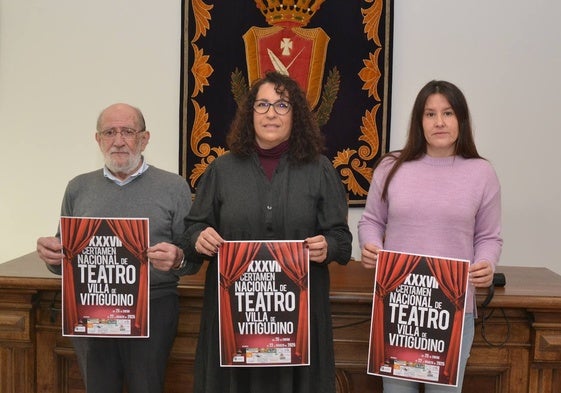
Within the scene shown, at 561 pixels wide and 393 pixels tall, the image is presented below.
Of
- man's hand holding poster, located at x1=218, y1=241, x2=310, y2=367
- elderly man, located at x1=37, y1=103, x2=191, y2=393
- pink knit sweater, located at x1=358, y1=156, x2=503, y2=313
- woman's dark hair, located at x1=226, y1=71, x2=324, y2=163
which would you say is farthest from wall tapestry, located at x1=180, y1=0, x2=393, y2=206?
man's hand holding poster, located at x1=218, y1=241, x2=310, y2=367

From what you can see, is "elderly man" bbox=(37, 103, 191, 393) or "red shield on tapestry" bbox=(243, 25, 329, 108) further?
"red shield on tapestry" bbox=(243, 25, 329, 108)

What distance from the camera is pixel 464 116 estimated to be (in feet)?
6.74

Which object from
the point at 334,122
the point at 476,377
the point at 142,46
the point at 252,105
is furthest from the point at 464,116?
the point at 142,46

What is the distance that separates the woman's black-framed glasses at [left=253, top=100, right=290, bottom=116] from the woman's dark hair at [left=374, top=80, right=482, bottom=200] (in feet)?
1.42

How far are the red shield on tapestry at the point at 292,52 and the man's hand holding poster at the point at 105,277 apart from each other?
2.02 metres

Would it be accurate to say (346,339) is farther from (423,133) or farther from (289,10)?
(289,10)

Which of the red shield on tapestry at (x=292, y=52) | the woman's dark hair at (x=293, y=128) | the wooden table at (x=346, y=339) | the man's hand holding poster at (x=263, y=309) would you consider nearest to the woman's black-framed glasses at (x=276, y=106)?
the woman's dark hair at (x=293, y=128)

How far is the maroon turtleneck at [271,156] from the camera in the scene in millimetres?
1941

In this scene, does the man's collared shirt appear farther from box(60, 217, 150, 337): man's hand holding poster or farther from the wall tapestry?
the wall tapestry

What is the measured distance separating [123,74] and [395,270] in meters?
2.58

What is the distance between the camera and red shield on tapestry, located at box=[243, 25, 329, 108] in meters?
3.81

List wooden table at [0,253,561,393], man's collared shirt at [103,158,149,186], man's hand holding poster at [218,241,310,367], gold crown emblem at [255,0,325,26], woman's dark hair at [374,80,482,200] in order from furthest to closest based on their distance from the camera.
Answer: gold crown emblem at [255,0,325,26], wooden table at [0,253,561,393], man's collared shirt at [103,158,149,186], woman's dark hair at [374,80,482,200], man's hand holding poster at [218,241,310,367]

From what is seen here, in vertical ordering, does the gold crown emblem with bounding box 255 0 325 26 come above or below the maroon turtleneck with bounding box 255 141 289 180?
above

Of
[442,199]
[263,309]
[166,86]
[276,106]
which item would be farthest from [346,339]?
[166,86]
